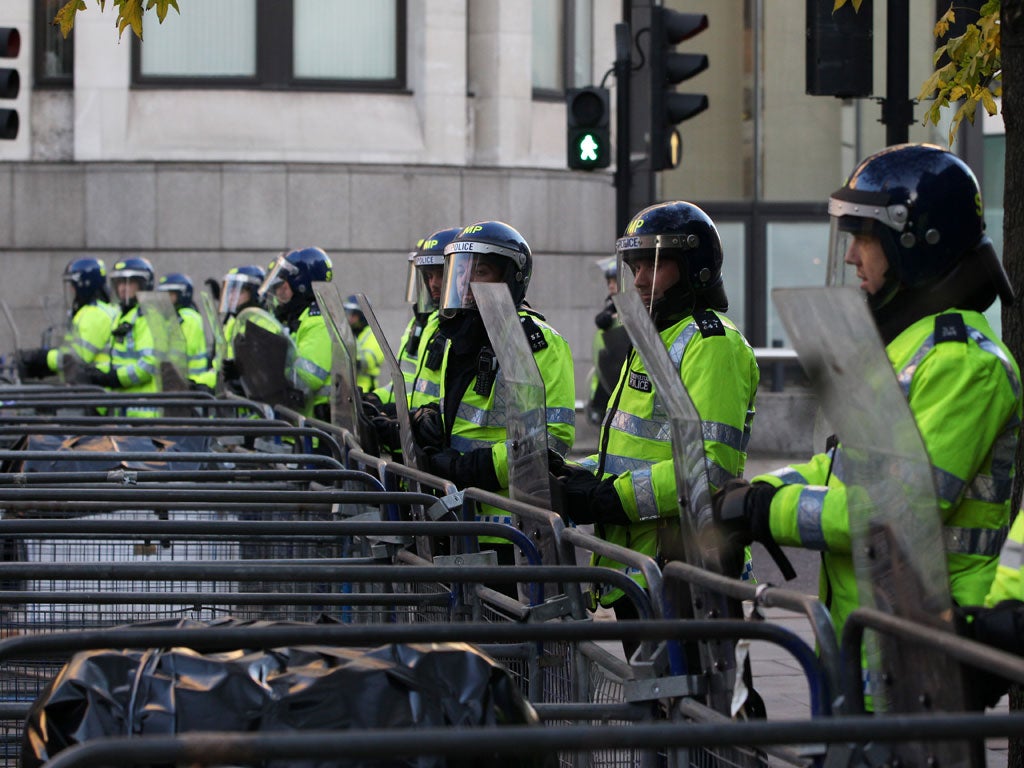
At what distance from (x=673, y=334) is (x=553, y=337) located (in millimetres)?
1091

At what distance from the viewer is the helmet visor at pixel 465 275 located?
6559 mm

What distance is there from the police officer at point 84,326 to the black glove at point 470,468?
26.0 ft

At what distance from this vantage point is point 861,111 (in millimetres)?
20938

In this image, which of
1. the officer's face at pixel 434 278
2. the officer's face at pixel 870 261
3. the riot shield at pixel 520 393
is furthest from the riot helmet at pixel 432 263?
the officer's face at pixel 870 261

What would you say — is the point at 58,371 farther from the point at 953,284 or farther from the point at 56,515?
the point at 953,284

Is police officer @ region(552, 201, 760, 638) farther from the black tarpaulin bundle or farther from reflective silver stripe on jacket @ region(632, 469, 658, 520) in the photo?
the black tarpaulin bundle

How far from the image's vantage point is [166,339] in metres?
11.5

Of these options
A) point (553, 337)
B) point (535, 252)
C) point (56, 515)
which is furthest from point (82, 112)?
point (553, 337)

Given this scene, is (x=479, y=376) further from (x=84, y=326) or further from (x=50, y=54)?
(x=50, y=54)

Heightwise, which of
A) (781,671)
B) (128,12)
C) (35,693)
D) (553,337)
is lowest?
(781,671)

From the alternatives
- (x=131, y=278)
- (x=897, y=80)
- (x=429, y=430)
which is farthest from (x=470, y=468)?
(x=131, y=278)

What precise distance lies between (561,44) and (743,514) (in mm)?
18043

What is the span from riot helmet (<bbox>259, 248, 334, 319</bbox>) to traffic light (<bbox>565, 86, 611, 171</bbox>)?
92.9 inches

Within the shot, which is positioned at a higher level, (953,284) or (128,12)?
(128,12)
